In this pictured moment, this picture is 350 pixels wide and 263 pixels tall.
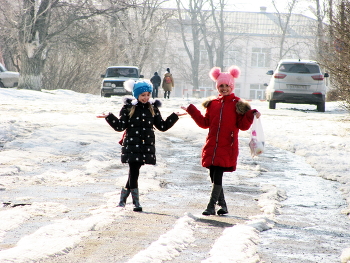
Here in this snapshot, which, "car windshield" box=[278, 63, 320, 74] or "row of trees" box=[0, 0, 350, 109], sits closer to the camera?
"row of trees" box=[0, 0, 350, 109]

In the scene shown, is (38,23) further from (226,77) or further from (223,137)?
(223,137)

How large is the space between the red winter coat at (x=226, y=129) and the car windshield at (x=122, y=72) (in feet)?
73.5

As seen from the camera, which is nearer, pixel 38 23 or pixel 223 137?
pixel 223 137

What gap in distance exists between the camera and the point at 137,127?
525 centimetres

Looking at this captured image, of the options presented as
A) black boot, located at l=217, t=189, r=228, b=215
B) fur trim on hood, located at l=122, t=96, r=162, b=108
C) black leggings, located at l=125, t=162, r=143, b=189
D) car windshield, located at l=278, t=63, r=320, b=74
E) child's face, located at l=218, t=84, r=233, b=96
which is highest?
car windshield, located at l=278, t=63, r=320, b=74

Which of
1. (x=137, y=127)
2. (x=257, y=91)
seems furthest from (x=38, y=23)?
(x=257, y=91)

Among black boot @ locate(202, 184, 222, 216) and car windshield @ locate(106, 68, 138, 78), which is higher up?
car windshield @ locate(106, 68, 138, 78)

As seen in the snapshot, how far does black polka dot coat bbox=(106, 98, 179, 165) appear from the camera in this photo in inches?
205

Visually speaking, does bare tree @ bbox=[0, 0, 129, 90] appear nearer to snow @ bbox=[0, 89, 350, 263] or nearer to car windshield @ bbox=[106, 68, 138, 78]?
car windshield @ bbox=[106, 68, 138, 78]

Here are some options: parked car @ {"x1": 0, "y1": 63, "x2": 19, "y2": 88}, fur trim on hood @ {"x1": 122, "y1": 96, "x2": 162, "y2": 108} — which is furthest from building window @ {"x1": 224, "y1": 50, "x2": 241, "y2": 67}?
fur trim on hood @ {"x1": 122, "y1": 96, "x2": 162, "y2": 108}

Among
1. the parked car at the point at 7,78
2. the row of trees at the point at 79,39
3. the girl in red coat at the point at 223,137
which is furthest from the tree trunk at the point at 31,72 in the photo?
the girl in red coat at the point at 223,137

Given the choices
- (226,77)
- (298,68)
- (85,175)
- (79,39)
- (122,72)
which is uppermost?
(79,39)

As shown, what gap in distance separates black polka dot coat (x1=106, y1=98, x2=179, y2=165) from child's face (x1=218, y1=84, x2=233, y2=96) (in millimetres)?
482

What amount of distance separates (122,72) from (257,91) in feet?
149
